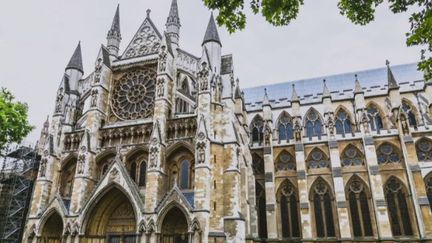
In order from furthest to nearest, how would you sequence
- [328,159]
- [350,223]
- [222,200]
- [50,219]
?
1. [328,159]
2. [350,223]
3. [50,219]
4. [222,200]

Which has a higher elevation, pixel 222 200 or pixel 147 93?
pixel 147 93

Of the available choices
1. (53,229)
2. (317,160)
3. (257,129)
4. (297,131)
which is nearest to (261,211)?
(317,160)

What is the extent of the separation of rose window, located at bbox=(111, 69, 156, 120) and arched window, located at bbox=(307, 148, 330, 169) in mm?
14065

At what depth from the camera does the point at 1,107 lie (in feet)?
62.3

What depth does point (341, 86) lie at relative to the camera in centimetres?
3416

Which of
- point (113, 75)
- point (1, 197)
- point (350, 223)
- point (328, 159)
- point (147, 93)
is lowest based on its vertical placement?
point (350, 223)

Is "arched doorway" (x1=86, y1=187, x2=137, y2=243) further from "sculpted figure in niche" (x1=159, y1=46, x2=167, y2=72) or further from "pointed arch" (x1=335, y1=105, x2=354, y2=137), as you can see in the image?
"pointed arch" (x1=335, y1=105, x2=354, y2=137)

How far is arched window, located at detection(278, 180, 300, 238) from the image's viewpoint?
25.8 metres

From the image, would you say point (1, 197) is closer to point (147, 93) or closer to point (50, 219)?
point (50, 219)

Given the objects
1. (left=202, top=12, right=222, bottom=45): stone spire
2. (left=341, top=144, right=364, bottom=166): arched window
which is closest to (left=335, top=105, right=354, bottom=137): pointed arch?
(left=341, top=144, right=364, bottom=166): arched window

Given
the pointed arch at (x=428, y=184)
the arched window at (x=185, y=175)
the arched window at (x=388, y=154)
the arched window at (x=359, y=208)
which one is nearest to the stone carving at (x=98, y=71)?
the arched window at (x=185, y=175)

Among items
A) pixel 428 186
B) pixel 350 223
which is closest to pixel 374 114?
pixel 428 186

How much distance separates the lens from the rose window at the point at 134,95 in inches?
917

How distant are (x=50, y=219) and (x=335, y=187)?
→ 20211mm
